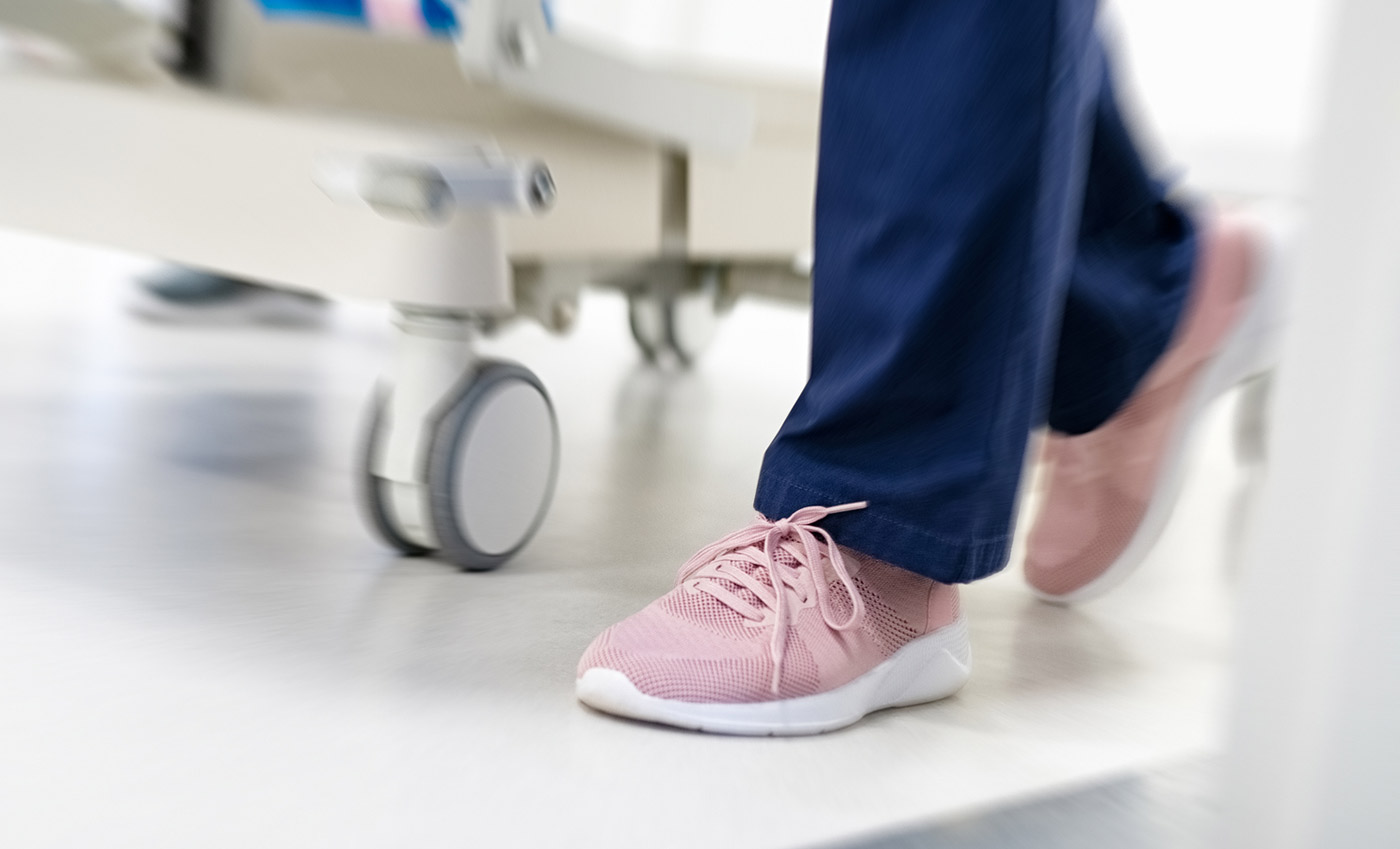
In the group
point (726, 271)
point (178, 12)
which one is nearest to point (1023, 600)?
point (726, 271)

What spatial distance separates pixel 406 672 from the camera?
2.41ft

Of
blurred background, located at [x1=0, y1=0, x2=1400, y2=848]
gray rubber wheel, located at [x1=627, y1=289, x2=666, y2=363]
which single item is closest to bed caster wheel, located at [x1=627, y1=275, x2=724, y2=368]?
gray rubber wheel, located at [x1=627, y1=289, x2=666, y2=363]

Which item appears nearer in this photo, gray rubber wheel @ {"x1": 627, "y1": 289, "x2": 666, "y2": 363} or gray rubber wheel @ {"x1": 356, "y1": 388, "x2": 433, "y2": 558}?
gray rubber wheel @ {"x1": 356, "y1": 388, "x2": 433, "y2": 558}

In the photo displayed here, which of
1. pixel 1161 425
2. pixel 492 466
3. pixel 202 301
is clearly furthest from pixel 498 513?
pixel 202 301

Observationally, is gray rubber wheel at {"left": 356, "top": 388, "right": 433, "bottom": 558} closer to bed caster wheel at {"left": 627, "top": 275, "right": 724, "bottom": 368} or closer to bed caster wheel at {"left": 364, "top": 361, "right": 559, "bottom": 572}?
bed caster wheel at {"left": 364, "top": 361, "right": 559, "bottom": 572}

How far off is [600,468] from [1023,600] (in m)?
0.51

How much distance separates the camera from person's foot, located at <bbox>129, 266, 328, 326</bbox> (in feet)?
7.12

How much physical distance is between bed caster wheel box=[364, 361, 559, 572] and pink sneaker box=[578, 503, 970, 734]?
0.68ft

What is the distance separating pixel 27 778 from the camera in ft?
1.85

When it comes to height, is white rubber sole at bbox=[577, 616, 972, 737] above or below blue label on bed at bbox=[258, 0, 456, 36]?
below

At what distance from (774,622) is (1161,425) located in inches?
13.7

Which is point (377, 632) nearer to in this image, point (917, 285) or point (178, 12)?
point (917, 285)

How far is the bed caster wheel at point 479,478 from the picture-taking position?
2.91 ft

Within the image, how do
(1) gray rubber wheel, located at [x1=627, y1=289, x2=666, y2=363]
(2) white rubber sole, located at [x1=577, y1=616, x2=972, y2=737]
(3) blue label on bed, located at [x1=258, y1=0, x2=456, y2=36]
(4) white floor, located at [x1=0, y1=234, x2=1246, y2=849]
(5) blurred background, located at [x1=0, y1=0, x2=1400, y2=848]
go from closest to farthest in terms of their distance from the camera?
(5) blurred background, located at [x1=0, y1=0, x2=1400, y2=848] → (4) white floor, located at [x1=0, y1=234, x2=1246, y2=849] → (2) white rubber sole, located at [x1=577, y1=616, x2=972, y2=737] → (3) blue label on bed, located at [x1=258, y1=0, x2=456, y2=36] → (1) gray rubber wheel, located at [x1=627, y1=289, x2=666, y2=363]
